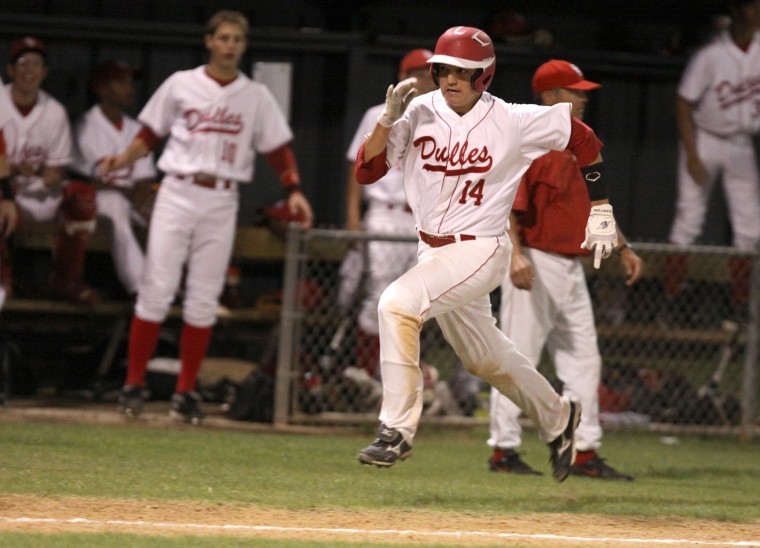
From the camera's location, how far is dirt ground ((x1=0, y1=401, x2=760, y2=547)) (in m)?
4.21

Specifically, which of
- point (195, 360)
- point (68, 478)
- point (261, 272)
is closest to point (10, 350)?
point (195, 360)

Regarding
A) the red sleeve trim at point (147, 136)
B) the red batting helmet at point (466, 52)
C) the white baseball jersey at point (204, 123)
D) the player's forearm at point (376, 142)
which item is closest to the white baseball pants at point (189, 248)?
the white baseball jersey at point (204, 123)

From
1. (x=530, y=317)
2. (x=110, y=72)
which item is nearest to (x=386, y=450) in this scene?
(x=530, y=317)

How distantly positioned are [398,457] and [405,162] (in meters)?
1.13

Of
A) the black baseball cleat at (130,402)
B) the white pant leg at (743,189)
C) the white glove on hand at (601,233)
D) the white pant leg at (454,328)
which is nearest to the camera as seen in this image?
the white pant leg at (454,328)

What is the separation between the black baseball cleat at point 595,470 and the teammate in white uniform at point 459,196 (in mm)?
1100

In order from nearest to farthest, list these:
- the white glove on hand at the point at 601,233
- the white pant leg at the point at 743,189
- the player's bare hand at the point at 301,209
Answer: the white glove on hand at the point at 601,233
the player's bare hand at the point at 301,209
the white pant leg at the point at 743,189

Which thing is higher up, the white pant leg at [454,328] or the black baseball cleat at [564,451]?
the white pant leg at [454,328]

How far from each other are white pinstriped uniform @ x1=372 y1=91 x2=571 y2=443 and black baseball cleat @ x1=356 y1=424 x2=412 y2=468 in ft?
0.17

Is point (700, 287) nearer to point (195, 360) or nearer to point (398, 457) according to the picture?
point (195, 360)

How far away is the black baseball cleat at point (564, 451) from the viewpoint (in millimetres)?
5367

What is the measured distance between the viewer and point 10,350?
757cm

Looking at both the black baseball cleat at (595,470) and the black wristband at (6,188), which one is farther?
the black wristband at (6,188)

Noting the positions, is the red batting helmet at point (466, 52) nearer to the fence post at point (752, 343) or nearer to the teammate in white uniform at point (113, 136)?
the fence post at point (752, 343)
